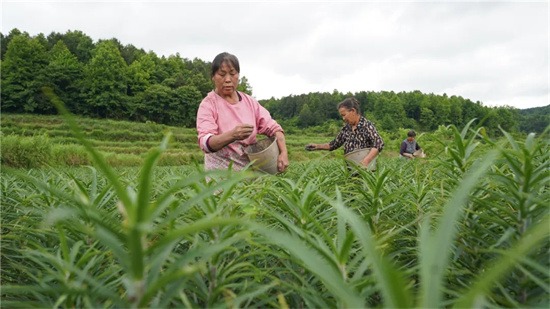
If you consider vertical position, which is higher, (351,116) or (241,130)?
(351,116)

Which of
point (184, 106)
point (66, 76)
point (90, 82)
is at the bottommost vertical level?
point (184, 106)

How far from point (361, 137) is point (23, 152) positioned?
1431 cm

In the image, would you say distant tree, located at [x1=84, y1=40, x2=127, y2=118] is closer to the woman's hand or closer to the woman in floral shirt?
the woman in floral shirt

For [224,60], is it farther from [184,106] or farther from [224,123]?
[184,106]

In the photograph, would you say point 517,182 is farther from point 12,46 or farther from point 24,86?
point 12,46

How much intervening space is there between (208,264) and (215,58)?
219cm

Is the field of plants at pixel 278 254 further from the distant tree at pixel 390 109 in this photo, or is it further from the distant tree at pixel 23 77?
the distant tree at pixel 390 109

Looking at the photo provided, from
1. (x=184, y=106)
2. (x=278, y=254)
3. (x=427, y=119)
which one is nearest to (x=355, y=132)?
(x=278, y=254)

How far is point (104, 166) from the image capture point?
0.41 meters

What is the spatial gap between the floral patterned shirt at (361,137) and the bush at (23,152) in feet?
41.5

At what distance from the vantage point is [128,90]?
60.0 meters

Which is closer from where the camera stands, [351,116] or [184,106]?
[351,116]

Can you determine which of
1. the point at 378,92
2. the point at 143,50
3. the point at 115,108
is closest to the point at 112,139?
the point at 115,108

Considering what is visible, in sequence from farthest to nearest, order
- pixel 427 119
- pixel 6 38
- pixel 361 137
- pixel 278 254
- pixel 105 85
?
pixel 427 119
pixel 6 38
pixel 105 85
pixel 361 137
pixel 278 254
